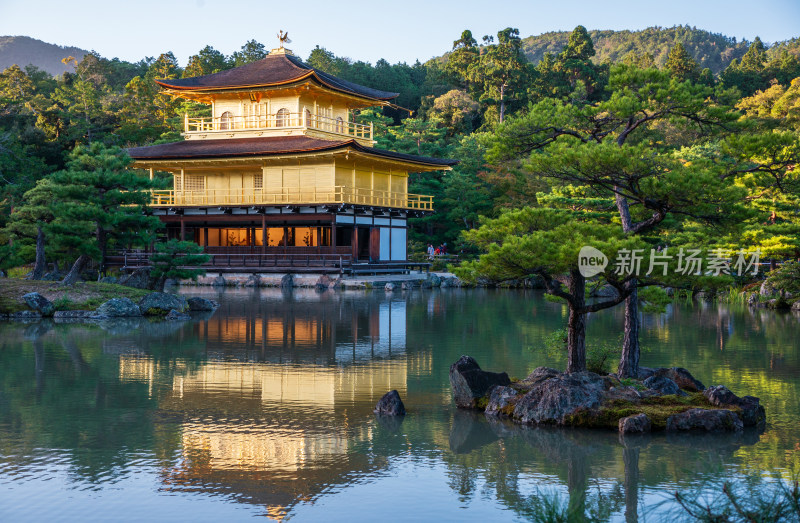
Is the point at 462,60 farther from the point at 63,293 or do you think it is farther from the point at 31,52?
the point at 31,52

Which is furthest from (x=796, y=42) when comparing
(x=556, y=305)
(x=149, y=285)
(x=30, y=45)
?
(x=30, y=45)

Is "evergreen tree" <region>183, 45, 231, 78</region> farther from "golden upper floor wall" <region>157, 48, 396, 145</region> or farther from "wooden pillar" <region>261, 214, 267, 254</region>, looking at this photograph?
"wooden pillar" <region>261, 214, 267, 254</region>

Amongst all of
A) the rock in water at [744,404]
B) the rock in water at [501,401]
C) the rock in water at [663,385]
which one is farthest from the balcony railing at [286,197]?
the rock in water at [744,404]

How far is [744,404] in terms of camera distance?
9.48 meters

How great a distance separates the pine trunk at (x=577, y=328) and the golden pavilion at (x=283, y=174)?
78.3ft

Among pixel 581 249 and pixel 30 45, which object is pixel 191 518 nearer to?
pixel 581 249

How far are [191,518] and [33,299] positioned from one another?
1694 centimetres

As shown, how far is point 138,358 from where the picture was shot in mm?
14094

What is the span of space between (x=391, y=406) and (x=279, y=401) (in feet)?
5.66

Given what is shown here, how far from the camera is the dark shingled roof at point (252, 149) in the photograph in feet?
115

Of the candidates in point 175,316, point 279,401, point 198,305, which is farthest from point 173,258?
point 279,401

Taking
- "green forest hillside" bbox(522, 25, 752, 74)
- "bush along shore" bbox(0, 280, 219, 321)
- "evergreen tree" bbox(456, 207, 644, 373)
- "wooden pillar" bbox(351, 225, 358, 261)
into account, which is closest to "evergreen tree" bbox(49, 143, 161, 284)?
"bush along shore" bbox(0, 280, 219, 321)

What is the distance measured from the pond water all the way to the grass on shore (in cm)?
430

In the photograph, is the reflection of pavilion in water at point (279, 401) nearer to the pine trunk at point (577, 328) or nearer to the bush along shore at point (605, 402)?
the bush along shore at point (605, 402)
